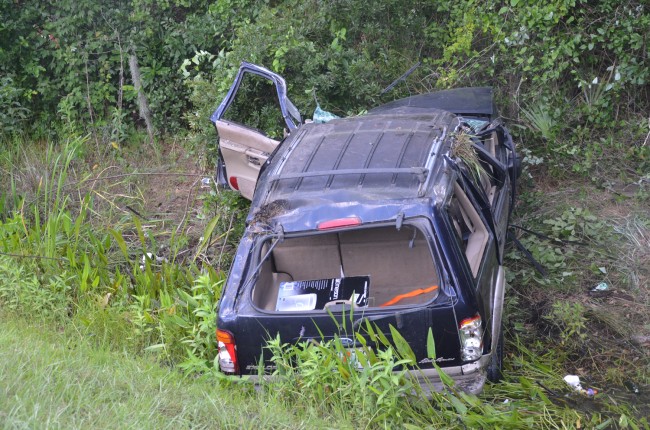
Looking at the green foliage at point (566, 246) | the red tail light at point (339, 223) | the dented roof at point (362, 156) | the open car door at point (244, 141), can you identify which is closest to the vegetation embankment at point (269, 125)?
the green foliage at point (566, 246)

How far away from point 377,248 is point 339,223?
84cm

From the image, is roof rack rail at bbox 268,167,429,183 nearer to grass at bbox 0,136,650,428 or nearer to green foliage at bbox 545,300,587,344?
grass at bbox 0,136,650,428

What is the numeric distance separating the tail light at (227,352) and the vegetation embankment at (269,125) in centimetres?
8

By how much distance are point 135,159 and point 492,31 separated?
4731 millimetres

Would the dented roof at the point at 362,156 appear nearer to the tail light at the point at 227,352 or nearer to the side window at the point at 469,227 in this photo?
the side window at the point at 469,227

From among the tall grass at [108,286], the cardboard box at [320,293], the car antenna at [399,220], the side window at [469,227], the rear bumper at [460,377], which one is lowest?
the tall grass at [108,286]

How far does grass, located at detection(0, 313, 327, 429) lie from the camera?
3410 mm

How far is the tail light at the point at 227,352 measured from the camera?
4.21 meters

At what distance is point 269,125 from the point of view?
7.82 meters

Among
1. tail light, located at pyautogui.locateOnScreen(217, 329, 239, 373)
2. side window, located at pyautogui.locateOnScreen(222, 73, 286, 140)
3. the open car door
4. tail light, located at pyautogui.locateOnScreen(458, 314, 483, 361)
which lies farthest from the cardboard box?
side window, located at pyautogui.locateOnScreen(222, 73, 286, 140)

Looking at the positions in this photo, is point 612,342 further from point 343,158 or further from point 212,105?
point 212,105

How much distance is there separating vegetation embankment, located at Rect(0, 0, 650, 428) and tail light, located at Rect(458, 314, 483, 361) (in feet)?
0.87

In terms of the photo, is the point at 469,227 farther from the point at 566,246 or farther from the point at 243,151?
the point at 243,151

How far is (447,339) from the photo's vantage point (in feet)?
13.3
